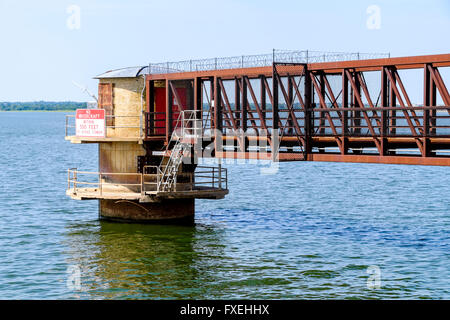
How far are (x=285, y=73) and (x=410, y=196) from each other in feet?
126

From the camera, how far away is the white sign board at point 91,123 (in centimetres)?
4606

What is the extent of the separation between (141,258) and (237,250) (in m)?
5.18

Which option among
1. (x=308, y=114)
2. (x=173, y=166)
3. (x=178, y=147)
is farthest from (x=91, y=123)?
(x=308, y=114)

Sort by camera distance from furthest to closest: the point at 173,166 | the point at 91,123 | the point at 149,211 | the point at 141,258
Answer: the point at 149,211 → the point at 91,123 → the point at 173,166 → the point at 141,258

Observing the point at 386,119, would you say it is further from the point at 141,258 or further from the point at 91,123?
the point at 91,123

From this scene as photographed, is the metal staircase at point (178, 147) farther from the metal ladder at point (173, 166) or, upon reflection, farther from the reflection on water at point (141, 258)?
the reflection on water at point (141, 258)

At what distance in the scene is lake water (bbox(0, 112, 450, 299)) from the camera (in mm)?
33469

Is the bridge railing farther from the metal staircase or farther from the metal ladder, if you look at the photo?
the metal ladder

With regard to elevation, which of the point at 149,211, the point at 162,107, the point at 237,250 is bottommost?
the point at 237,250

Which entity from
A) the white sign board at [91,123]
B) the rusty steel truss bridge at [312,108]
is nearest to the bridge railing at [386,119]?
the rusty steel truss bridge at [312,108]

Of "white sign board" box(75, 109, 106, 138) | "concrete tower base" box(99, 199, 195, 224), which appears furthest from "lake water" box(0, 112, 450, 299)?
"white sign board" box(75, 109, 106, 138)

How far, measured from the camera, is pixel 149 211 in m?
47.0
